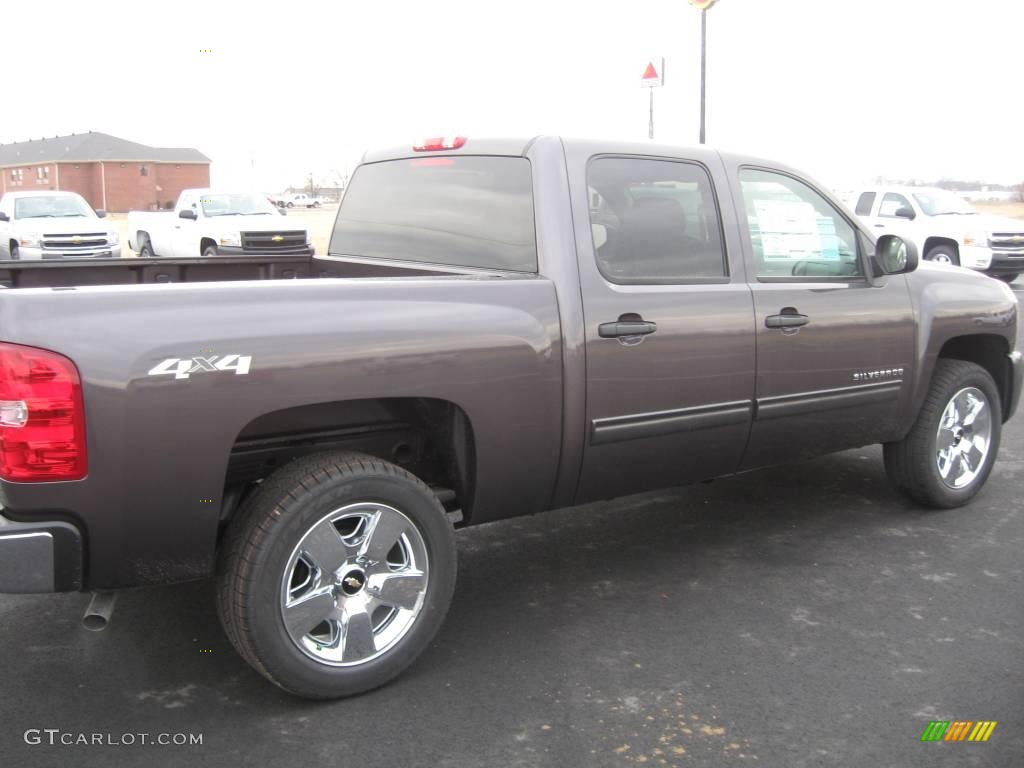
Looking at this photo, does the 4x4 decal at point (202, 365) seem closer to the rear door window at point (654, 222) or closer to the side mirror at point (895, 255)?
the rear door window at point (654, 222)

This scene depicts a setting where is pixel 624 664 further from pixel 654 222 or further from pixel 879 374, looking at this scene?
pixel 879 374

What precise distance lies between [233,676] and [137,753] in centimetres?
53

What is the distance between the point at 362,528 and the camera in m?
3.41

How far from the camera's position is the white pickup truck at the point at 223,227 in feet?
59.2

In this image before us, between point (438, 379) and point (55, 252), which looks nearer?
point (438, 379)

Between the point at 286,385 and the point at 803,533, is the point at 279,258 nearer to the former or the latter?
the point at 286,385

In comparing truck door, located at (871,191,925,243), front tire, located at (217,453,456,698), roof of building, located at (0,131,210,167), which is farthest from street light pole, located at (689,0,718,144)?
roof of building, located at (0,131,210,167)

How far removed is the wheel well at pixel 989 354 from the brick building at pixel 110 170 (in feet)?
269

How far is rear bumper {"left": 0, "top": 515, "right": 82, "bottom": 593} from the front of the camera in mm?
2842

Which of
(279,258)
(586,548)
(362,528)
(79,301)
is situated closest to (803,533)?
(586,548)

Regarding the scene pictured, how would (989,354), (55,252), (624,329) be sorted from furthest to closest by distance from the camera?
(55,252), (989,354), (624,329)

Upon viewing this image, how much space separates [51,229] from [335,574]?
60.4 feet

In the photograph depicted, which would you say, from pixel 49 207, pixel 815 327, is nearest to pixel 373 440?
pixel 815 327

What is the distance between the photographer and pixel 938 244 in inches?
714
